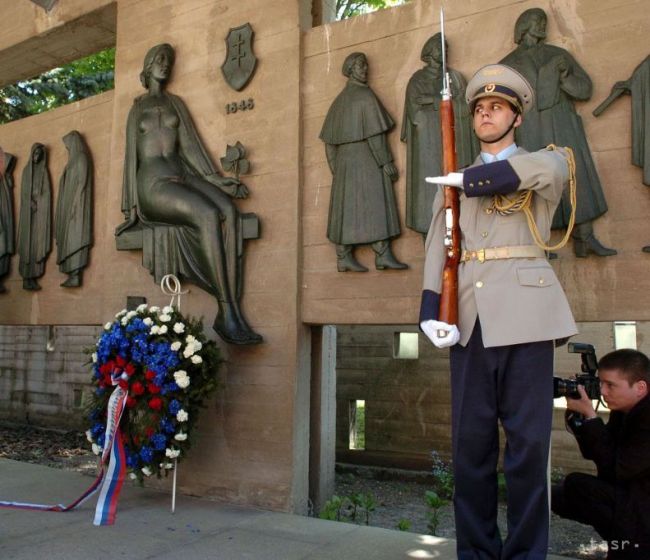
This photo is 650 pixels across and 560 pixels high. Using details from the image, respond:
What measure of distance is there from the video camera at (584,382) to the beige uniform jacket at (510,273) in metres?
0.39

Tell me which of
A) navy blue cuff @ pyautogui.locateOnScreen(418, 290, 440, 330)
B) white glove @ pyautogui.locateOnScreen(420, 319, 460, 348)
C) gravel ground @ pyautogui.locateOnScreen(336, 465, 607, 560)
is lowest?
gravel ground @ pyautogui.locateOnScreen(336, 465, 607, 560)

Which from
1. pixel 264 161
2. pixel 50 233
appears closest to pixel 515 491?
pixel 264 161

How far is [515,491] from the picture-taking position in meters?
2.35

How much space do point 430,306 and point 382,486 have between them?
5273 millimetres

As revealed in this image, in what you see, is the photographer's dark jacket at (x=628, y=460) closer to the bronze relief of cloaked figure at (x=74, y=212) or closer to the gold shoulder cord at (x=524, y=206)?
the gold shoulder cord at (x=524, y=206)

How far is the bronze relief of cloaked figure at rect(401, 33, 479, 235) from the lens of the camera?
3664 mm

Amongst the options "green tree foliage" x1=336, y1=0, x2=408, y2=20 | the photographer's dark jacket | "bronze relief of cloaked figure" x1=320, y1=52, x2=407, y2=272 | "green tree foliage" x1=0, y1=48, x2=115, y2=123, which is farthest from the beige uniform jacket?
"green tree foliage" x1=0, y1=48, x2=115, y2=123

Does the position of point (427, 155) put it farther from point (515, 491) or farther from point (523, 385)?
point (515, 491)

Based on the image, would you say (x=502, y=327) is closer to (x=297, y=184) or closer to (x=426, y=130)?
(x=426, y=130)

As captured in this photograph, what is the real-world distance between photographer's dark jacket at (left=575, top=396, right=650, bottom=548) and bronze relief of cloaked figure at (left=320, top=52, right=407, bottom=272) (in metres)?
1.42

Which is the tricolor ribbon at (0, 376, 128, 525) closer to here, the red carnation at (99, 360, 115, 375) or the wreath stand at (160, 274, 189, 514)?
the red carnation at (99, 360, 115, 375)

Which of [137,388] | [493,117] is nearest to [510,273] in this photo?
[493,117]

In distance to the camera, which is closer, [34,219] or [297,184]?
[297,184]

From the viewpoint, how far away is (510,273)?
7.97ft
